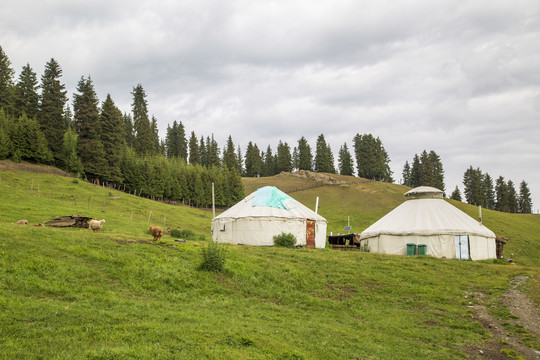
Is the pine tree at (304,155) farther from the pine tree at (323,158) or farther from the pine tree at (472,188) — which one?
the pine tree at (472,188)

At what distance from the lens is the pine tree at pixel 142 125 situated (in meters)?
71.2

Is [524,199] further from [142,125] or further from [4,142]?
[4,142]

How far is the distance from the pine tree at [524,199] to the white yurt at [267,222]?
310 feet

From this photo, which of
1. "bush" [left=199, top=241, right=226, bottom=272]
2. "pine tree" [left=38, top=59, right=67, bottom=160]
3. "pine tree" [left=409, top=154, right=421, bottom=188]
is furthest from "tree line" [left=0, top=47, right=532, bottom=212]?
"bush" [left=199, top=241, right=226, bottom=272]

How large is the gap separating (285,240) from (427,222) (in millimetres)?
10186

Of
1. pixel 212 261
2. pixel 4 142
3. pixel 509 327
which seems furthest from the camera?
pixel 4 142

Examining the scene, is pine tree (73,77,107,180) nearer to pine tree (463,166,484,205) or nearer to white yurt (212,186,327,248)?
white yurt (212,186,327,248)

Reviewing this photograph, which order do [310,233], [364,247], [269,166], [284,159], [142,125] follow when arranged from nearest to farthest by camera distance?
[310,233], [364,247], [142,125], [284,159], [269,166]

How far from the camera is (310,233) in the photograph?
25.9 metres

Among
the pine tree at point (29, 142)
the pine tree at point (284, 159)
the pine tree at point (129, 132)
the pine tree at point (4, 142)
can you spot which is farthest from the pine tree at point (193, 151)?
the pine tree at point (4, 142)

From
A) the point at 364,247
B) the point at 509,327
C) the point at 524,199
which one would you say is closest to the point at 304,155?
the point at 524,199

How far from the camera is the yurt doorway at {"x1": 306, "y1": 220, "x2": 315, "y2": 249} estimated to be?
25703mm

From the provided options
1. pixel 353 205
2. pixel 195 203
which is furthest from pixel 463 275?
pixel 195 203

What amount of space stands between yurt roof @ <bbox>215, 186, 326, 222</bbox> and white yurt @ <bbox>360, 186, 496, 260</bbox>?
5016 mm
